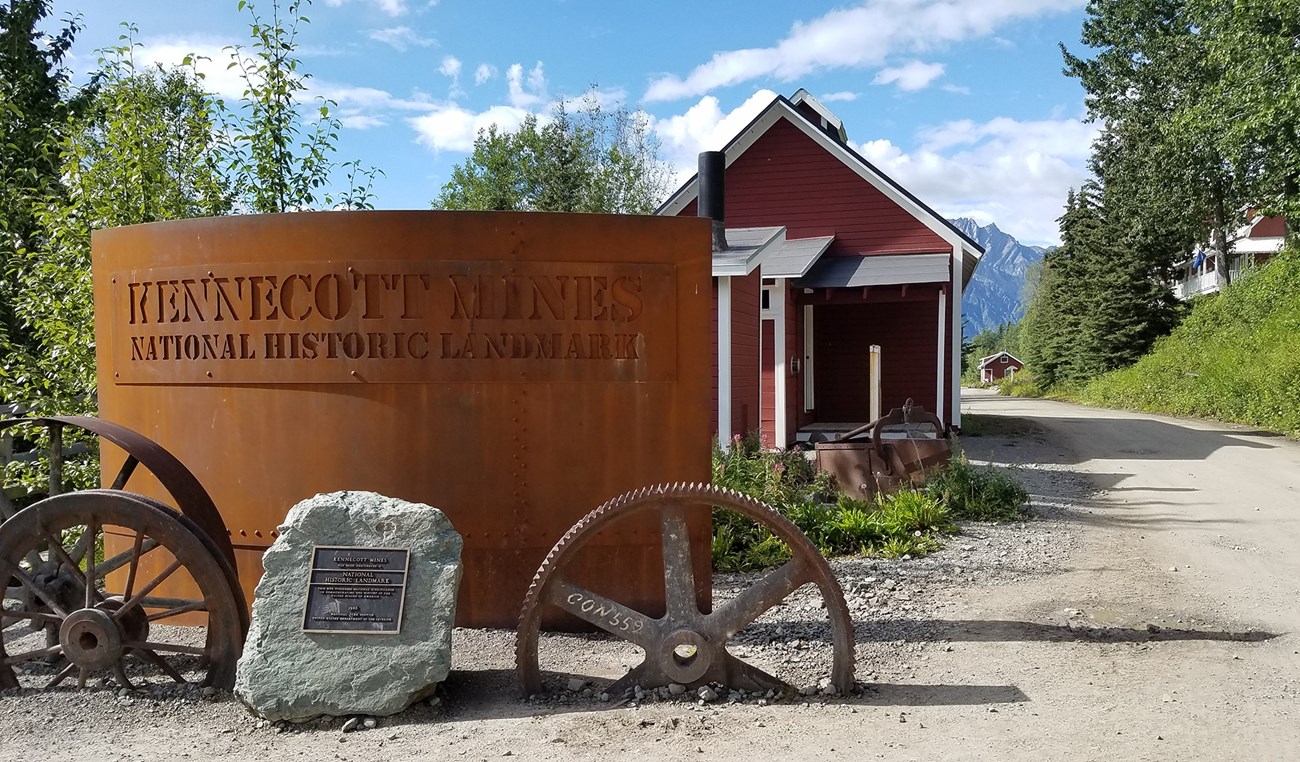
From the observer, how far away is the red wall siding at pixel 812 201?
17188 mm

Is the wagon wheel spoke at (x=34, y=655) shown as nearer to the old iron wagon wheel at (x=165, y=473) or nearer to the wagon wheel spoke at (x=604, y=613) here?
the old iron wagon wheel at (x=165, y=473)

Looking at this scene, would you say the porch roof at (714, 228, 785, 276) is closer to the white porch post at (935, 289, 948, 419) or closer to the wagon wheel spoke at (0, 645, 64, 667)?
the white porch post at (935, 289, 948, 419)

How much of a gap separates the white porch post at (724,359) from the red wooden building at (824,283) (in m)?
0.47

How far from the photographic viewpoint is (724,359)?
42.5ft

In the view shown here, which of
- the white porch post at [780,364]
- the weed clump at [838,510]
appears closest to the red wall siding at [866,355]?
the white porch post at [780,364]

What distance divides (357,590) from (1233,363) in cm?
2475

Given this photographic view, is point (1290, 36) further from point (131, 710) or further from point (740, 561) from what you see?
point (131, 710)

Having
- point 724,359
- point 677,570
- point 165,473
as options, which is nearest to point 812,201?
point 724,359

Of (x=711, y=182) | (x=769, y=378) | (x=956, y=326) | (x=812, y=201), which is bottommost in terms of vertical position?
(x=769, y=378)

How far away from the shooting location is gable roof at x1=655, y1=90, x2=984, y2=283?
55.4 feet

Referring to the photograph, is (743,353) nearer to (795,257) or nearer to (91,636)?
(795,257)

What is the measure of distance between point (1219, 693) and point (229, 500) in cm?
538

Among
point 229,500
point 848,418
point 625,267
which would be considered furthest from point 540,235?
point 848,418

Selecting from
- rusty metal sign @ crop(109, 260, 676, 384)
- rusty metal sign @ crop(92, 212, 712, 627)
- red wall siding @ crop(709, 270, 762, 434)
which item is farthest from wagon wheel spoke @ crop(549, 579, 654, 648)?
red wall siding @ crop(709, 270, 762, 434)
